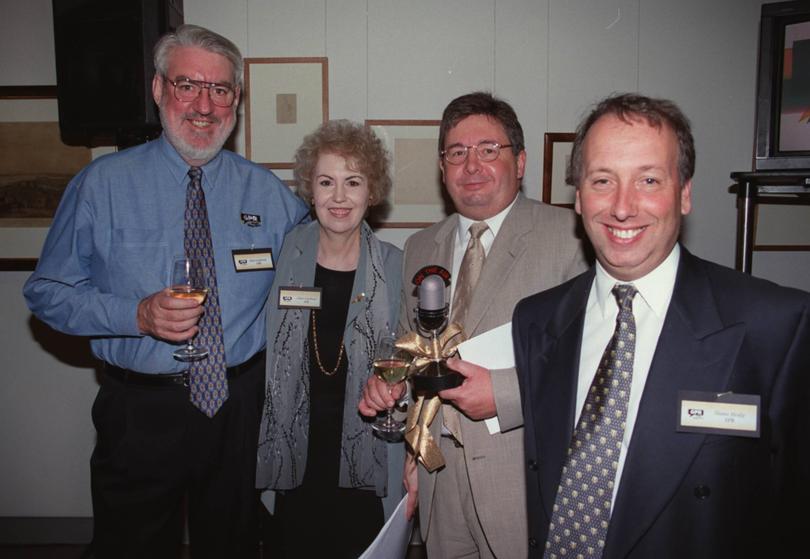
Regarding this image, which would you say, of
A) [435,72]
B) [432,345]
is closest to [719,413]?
[432,345]

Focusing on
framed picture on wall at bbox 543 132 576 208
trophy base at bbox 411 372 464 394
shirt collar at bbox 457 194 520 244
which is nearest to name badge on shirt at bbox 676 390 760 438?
trophy base at bbox 411 372 464 394

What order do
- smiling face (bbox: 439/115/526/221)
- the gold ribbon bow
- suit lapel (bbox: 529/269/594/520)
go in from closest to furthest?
suit lapel (bbox: 529/269/594/520) → the gold ribbon bow → smiling face (bbox: 439/115/526/221)

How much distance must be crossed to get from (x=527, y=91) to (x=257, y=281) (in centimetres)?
254

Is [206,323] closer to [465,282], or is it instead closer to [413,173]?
[465,282]

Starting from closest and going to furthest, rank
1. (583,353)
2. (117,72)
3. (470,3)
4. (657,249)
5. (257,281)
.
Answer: (657,249)
(583,353)
(257,281)
(117,72)
(470,3)

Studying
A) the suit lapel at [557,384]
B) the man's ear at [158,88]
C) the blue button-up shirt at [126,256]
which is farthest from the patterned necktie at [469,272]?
the man's ear at [158,88]

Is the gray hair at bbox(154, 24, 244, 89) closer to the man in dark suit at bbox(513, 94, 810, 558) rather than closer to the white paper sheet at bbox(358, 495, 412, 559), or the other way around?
the man in dark suit at bbox(513, 94, 810, 558)

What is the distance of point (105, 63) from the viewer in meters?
2.96

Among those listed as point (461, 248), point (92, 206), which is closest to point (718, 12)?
point (461, 248)

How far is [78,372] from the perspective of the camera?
4035 millimetres

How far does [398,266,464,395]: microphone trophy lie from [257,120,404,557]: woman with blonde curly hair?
657 millimetres

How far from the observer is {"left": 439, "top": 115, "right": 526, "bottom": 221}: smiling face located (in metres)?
2.25

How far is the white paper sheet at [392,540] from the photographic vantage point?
1.80 meters

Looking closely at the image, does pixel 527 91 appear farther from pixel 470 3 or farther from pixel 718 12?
pixel 718 12
